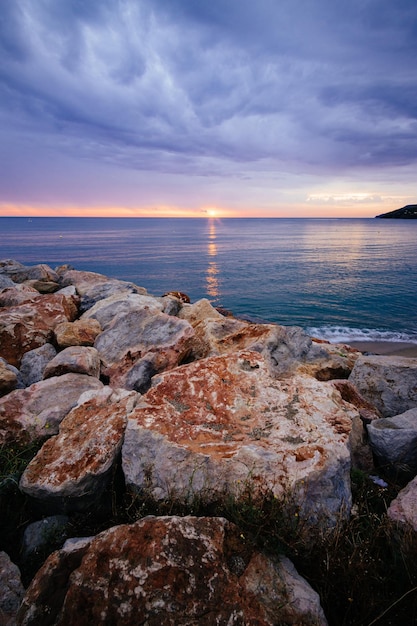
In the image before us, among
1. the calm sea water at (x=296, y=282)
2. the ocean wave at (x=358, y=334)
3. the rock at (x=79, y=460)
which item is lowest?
the ocean wave at (x=358, y=334)

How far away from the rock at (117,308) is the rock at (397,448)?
19.3ft

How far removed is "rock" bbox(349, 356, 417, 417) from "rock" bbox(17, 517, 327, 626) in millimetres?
4408

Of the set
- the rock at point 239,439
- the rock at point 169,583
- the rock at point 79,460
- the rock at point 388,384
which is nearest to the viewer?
the rock at point 169,583

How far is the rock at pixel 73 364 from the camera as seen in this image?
6.36 meters

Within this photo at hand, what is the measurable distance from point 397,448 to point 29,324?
8844mm

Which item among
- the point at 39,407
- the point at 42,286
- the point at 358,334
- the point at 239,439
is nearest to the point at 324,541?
the point at 239,439

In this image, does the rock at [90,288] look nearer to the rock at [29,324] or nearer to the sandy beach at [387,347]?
the rock at [29,324]

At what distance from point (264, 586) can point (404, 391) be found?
5.02m

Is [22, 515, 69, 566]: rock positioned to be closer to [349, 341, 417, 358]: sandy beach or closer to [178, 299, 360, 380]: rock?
[178, 299, 360, 380]: rock

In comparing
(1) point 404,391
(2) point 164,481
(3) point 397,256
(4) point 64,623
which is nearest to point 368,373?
(1) point 404,391

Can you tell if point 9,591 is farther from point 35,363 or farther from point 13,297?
point 13,297

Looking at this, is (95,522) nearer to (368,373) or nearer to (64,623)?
(64,623)

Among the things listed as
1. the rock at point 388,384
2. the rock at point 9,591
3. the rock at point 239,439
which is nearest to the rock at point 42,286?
the rock at point 239,439

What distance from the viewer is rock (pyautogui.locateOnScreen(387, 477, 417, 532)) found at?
3.54 meters
